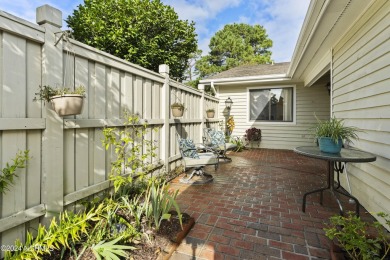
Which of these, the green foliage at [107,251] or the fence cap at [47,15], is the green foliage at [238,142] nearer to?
the green foliage at [107,251]

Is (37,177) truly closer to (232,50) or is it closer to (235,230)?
(235,230)

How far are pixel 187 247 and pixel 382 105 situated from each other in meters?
2.71

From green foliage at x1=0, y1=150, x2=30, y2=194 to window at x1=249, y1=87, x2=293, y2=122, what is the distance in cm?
766

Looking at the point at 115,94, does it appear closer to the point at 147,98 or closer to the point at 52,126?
the point at 147,98

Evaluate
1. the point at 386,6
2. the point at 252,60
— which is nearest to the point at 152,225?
the point at 386,6

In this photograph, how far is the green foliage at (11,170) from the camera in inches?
59.2

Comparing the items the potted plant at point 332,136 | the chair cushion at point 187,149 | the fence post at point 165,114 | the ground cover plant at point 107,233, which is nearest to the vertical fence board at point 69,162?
the ground cover plant at point 107,233

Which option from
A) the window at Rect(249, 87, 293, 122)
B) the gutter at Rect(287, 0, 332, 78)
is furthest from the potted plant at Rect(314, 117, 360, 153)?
the window at Rect(249, 87, 293, 122)

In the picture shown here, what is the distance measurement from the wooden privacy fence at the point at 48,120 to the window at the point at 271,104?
21.2 ft

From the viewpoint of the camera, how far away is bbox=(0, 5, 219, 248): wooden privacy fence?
1576 millimetres

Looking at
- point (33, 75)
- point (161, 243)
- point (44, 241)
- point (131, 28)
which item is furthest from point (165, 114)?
point (131, 28)

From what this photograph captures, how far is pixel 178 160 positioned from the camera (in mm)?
4629

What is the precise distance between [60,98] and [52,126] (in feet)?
1.03

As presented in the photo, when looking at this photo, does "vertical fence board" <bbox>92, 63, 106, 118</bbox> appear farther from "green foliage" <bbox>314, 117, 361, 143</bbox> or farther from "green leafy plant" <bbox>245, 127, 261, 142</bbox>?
"green leafy plant" <bbox>245, 127, 261, 142</bbox>
